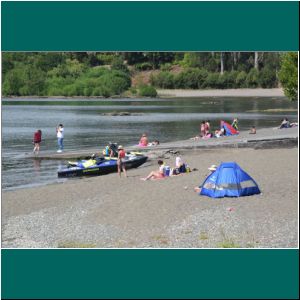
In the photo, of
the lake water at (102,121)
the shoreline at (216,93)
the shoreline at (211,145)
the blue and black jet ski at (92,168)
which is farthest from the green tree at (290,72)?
the shoreline at (216,93)

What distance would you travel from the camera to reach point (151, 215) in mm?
18891

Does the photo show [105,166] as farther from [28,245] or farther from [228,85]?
[228,85]

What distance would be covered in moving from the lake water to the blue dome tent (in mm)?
10097

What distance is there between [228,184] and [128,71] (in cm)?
5569

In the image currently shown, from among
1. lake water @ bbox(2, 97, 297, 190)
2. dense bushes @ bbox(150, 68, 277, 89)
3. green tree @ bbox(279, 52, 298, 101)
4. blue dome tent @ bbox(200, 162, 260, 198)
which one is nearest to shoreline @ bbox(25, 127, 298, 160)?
lake water @ bbox(2, 97, 297, 190)

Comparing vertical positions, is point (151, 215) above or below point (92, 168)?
below

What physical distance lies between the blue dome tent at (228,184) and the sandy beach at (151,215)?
35cm

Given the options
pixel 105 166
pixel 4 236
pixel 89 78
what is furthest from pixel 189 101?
pixel 4 236

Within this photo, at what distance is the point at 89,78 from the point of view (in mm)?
85312

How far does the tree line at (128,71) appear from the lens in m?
65.7

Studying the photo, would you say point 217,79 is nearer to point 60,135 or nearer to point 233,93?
point 233,93

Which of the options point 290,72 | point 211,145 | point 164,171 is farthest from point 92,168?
point 290,72

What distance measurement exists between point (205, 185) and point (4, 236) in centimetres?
674

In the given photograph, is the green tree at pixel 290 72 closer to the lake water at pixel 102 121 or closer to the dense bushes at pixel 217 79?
the lake water at pixel 102 121
